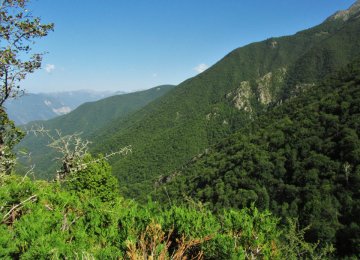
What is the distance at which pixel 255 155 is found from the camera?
79062mm

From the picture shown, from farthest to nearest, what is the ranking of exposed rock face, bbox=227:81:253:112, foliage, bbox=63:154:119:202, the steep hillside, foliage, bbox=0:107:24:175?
exposed rock face, bbox=227:81:253:112 < the steep hillside < foliage, bbox=63:154:119:202 < foliage, bbox=0:107:24:175

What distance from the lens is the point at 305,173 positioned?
64.0 meters

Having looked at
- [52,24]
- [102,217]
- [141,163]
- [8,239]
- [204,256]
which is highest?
[52,24]

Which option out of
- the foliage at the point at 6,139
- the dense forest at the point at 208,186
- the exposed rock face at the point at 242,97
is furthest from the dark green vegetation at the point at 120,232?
the exposed rock face at the point at 242,97

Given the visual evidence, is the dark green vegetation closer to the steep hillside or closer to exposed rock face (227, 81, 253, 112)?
the steep hillside

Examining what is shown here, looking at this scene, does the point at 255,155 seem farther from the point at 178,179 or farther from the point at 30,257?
the point at 30,257

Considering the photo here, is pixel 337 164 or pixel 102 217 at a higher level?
pixel 102 217

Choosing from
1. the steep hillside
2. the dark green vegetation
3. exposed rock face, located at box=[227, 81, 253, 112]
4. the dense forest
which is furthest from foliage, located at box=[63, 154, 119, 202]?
exposed rock face, located at box=[227, 81, 253, 112]

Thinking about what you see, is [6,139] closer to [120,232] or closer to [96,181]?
[96,181]

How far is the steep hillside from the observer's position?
169ft

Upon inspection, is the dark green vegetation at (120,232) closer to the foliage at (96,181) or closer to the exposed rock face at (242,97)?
the foliage at (96,181)

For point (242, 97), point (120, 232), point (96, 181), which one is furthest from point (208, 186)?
point (242, 97)

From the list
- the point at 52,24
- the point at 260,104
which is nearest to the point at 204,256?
the point at 52,24

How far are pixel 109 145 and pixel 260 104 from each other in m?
92.1
